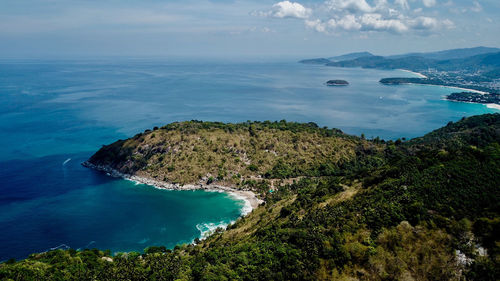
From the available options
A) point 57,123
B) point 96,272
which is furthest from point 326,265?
point 57,123

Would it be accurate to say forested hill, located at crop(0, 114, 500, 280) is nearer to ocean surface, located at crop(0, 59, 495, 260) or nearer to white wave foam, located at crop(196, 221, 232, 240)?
white wave foam, located at crop(196, 221, 232, 240)

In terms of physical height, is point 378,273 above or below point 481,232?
below

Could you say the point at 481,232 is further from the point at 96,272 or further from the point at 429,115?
the point at 429,115

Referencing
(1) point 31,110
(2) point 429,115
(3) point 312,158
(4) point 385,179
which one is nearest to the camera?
(4) point 385,179

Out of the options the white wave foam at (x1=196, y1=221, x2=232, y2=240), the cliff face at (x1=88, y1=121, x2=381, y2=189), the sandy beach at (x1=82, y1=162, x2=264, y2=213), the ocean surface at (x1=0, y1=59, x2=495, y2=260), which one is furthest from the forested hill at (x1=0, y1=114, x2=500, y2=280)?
the cliff face at (x1=88, y1=121, x2=381, y2=189)

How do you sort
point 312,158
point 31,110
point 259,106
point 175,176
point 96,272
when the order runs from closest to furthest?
point 96,272 < point 175,176 < point 312,158 < point 31,110 < point 259,106

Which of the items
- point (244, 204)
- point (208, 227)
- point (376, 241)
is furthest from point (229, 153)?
point (376, 241)

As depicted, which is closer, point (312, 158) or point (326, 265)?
point (326, 265)

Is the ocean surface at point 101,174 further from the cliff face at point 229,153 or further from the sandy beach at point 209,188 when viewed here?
the cliff face at point 229,153
